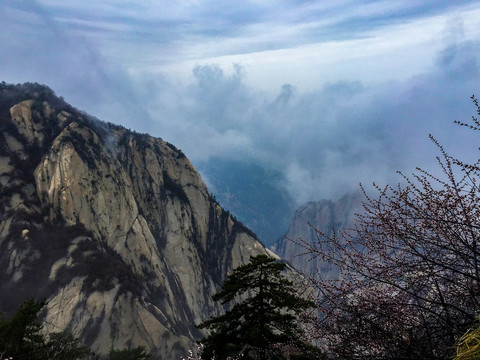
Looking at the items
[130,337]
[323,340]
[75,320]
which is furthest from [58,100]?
[323,340]

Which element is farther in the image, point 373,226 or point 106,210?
point 106,210

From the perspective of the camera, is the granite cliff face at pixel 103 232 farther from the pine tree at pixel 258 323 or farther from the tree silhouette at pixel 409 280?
the tree silhouette at pixel 409 280

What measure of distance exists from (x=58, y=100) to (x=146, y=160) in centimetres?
3087

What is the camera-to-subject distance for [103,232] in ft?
253

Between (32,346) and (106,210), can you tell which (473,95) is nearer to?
(32,346)

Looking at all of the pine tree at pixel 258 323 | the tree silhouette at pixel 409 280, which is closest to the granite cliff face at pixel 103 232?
the pine tree at pixel 258 323

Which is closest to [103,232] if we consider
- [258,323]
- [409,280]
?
[258,323]

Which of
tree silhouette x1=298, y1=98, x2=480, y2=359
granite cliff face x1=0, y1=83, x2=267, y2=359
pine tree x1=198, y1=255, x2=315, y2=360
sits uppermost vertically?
granite cliff face x1=0, y1=83, x2=267, y2=359

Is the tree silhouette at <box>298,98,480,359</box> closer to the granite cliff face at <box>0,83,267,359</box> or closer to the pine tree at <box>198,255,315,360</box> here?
the pine tree at <box>198,255,315,360</box>

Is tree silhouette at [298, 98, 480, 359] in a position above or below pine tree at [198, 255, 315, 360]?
below

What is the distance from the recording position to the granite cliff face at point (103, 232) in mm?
61188

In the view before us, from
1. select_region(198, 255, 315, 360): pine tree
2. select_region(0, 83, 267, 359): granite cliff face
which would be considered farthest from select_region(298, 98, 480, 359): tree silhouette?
select_region(0, 83, 267, 359): granite cliff face

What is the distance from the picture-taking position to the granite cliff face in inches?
2409

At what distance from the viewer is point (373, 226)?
6.71m
